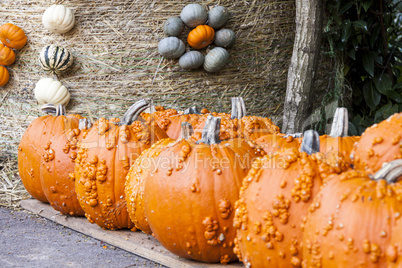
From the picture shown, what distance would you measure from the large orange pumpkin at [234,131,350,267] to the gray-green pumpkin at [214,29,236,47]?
82.9 inches

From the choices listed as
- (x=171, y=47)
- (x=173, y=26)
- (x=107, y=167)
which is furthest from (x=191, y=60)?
(x=107, y=167)

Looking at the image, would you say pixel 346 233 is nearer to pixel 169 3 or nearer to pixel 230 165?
pixel 230 165

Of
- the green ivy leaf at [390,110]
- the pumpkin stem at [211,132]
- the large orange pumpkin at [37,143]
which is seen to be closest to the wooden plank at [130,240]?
the large orange pumpkin at [37,143]

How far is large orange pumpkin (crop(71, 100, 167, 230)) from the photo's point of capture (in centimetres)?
213

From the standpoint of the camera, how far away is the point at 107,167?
213 centimetres

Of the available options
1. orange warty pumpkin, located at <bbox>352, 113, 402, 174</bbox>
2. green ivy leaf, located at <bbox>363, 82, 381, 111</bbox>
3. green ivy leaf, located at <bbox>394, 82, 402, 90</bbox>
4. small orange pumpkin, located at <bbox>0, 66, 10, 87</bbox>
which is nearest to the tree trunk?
green ivy leaf, located at <bbox>363, 82, 381, 111</bbox>

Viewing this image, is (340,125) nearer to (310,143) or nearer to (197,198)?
(310,143)

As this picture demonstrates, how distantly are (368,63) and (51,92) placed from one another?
283 centimetres

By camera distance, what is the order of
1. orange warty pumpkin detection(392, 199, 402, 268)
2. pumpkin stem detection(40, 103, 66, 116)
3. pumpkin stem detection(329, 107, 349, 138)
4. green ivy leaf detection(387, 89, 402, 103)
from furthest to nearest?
green ivy leaf detection(387, 89, 402, 103), pumpkin stem detection(40, 103, 66, 116), pumpkin stem detection(329, 107, 349, 138), orange warty pumpkin detection(392, 199, 402, 268)

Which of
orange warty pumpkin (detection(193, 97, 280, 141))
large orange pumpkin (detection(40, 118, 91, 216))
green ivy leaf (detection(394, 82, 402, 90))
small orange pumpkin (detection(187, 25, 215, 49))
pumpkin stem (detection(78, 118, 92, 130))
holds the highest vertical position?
small orange pumpkin (detection(187, 25, 215, 49))

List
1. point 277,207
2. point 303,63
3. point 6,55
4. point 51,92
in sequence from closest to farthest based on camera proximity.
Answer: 1. point 277,207
2. point 303,63
3. point 51,92
4. point 6,55

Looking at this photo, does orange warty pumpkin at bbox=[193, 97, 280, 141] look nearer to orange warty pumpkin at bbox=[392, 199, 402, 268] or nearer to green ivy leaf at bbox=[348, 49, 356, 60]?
orange warty pumpkin at bbox=[392, 199, 402, 268]

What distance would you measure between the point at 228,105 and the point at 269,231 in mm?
2343

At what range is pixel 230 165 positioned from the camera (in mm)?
1745
